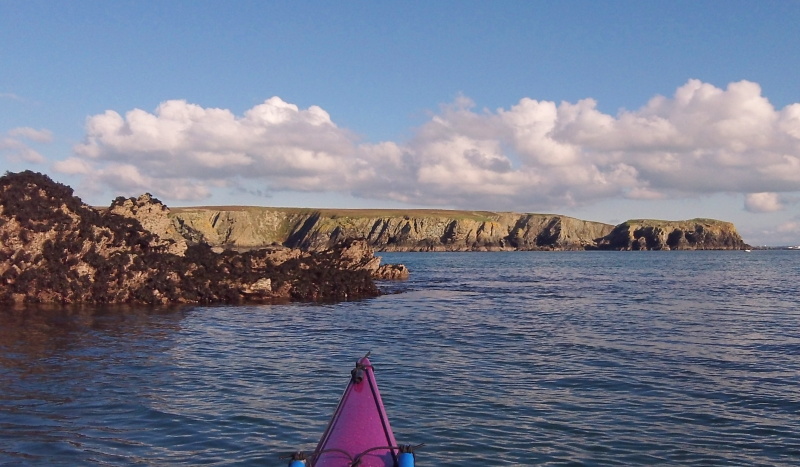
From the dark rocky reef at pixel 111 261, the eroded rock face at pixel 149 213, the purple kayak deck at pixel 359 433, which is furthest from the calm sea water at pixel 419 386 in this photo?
the eroded rock face at pixel 149 213

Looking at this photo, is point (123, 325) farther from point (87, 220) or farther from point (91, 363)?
point (87, 220)

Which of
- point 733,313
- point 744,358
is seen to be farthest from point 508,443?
point 733,313

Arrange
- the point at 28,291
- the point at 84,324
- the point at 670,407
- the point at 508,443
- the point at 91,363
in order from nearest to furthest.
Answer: the point at 508,443 < the point at 670,407 < the point at 91,363 < the point at 84,324 < the point at 28,291

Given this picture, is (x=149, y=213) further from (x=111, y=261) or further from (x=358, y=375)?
(x=358, y=375)

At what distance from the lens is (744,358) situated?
1855cm

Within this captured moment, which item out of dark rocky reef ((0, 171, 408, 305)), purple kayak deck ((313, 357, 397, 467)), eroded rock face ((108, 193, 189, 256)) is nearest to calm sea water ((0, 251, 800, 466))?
purple kayak deck ((313, 357, 397, 467))

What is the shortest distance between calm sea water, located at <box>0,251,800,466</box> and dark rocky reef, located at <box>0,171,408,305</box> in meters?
3.88

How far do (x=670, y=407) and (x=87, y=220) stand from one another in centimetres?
2819

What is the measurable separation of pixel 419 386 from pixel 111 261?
21866 mm

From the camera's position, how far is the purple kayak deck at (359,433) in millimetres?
8102

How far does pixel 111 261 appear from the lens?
1241 inches

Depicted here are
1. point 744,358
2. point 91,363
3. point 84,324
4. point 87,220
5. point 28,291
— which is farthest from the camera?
point 87,220

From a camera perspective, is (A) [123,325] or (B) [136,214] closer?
(A) [123,325]

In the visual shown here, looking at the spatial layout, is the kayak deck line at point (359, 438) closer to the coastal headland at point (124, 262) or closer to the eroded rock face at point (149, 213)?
the coastal headland at point (124, 262)
